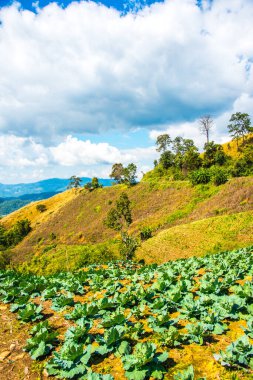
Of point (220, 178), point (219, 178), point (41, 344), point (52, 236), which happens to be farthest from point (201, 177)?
point (41, 344)

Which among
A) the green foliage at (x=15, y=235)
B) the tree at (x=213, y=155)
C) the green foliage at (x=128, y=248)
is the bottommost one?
the green foliage at (x=15, y=235)

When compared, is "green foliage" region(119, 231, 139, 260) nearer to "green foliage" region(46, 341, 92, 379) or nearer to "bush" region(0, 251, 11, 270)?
"bush" region(0, 251, 11, 270)

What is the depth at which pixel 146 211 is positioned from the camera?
8538cm

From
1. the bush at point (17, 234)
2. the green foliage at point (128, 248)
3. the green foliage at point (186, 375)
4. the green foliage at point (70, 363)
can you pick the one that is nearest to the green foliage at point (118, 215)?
the green foliage at point (128, 248)

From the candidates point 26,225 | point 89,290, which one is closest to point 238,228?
point 89,290

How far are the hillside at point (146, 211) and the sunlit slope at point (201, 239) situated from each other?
33 cm

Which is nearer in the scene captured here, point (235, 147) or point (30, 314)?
point (30, 314)

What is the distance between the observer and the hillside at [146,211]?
57.7m

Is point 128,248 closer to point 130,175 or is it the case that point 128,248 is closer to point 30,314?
point 30,314

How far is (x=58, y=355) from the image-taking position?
256 inches

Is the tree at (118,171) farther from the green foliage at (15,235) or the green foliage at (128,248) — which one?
the green foliage at (128,248)

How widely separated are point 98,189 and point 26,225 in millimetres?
40539

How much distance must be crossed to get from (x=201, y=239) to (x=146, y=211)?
1797 inches

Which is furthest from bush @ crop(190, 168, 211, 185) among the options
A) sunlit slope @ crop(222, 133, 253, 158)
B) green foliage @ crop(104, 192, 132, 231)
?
sunlit slope @ crop(222, 133, 253, 158)
